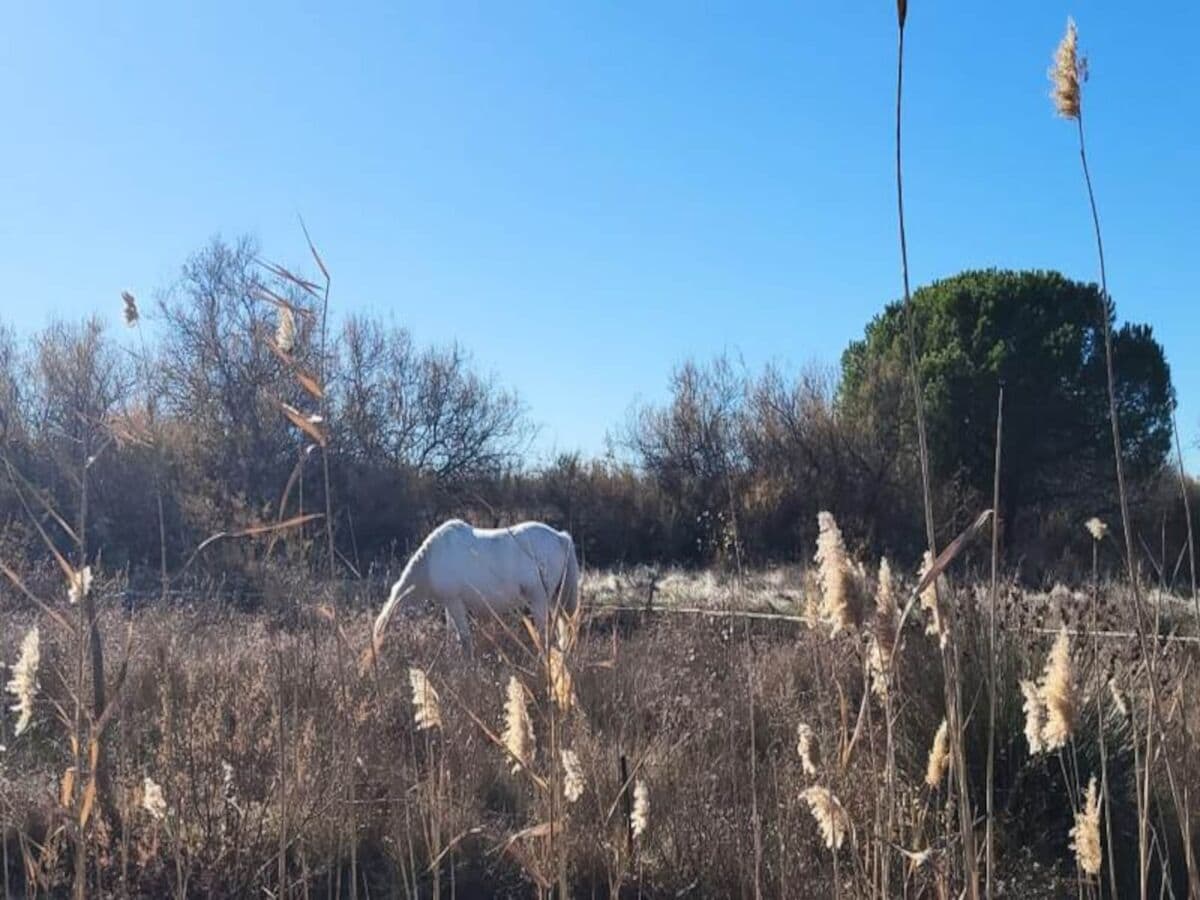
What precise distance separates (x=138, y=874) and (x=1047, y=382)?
1812 cm

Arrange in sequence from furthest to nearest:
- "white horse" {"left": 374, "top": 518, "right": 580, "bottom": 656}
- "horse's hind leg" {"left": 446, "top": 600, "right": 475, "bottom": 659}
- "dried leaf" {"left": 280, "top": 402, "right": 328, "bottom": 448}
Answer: "white horse" {"left": 374, "top": 518, "right": 580, "bottom": 656}, "horse's hind leg" {"left": 446, "top": 600, "right": 475, "bottom": 659}, "dried leaf" {"left": 280, "top": 402, "right": 328, "bottom": 448}

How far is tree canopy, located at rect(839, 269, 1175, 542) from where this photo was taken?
63.7ft

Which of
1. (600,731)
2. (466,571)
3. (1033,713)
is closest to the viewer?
(1033,713)

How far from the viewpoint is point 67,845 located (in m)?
4.04

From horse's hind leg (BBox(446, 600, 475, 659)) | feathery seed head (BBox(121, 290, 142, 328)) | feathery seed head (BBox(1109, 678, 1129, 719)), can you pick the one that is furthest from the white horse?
feathery seed head (BBox(121, 290, 142, 328))

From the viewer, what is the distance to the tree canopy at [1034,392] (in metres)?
19.4

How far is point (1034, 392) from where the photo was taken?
19500 mm

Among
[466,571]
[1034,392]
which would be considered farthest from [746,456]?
[466,571]

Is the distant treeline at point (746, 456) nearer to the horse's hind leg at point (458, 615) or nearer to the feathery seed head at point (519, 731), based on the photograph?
the horse's hind leg at point (458, 615)

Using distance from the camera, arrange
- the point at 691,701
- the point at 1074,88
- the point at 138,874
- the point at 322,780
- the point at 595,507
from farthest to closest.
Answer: the point at 595,507, the point at 691,701, the point at 322,780, the point at 138,874, the point at 1074,88

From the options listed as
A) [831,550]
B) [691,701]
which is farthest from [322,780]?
[831,550]

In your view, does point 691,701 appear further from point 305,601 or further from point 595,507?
point 595,507

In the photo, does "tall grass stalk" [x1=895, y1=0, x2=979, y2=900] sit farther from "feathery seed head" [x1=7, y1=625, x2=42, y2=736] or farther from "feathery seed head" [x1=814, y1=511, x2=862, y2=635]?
"feathery seed head" [x1=7, y1=625, x2=42, y2=736]

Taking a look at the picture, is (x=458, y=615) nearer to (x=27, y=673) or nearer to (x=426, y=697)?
(x=426, y=697)
